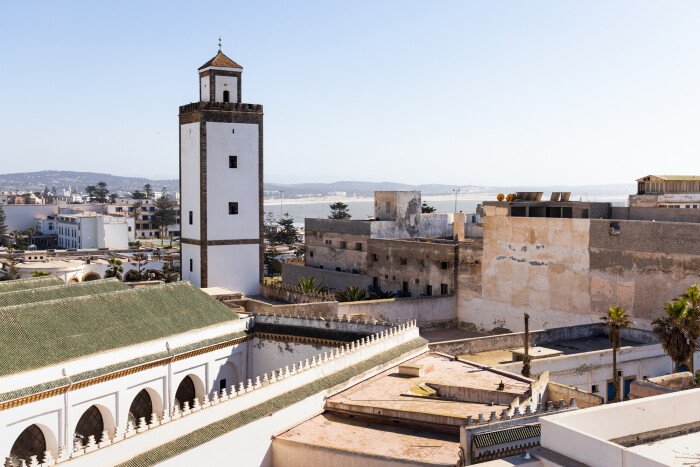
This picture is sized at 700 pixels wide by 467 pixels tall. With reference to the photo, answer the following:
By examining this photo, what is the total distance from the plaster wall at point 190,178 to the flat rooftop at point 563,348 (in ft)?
60.4

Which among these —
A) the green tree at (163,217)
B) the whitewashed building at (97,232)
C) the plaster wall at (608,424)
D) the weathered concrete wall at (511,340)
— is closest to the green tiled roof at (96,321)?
the weathered concrete wall at (511,340)

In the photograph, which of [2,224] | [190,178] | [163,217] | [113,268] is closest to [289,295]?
[190,178]

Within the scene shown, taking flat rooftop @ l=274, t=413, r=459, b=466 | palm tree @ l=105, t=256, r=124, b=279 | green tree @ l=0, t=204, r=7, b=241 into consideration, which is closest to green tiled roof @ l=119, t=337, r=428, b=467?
flat rooftop @ l=274, t=413, r=459, b=466

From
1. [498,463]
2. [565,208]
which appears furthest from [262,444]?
[565,208]

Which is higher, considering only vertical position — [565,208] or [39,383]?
[565,208]

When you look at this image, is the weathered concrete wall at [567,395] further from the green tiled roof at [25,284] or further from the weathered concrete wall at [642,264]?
the green tiled roof at [25,284]

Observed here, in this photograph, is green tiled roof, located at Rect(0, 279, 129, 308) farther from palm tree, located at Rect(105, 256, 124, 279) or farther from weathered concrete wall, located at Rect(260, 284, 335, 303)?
palm tree, located at Rect(105, 256, 124, 279)

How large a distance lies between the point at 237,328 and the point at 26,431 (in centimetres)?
977

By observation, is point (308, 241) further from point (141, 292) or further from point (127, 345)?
point (127, 345)

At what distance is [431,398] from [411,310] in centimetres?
1980

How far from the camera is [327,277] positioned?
51000mm

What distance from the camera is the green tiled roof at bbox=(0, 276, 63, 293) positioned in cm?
2741

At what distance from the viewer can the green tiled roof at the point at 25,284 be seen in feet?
89.9

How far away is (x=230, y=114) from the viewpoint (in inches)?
1656
